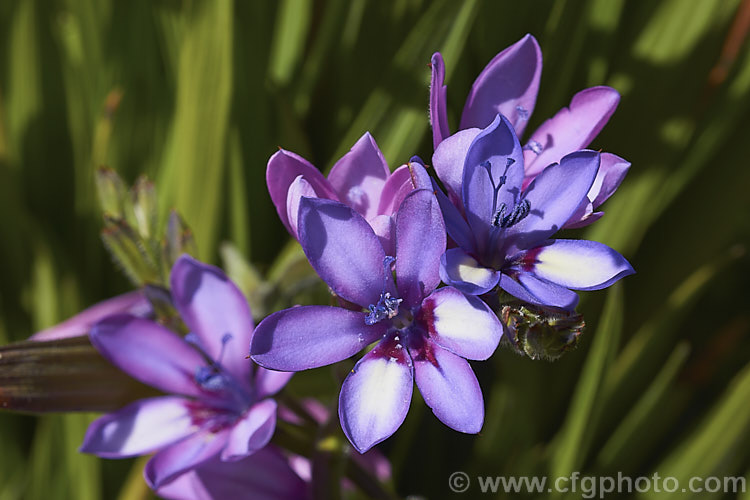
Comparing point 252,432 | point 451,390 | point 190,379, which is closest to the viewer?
point 451,390

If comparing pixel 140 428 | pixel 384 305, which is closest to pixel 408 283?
pixel 384 305

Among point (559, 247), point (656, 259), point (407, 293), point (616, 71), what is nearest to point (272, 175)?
point (407, 293)

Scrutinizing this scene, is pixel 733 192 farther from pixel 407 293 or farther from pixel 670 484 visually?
pixel 407 293

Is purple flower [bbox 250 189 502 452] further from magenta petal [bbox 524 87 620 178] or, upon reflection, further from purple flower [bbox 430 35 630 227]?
magenta petal [bbox 524 87 620 178]

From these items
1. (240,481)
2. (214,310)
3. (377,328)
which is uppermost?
(377,328)

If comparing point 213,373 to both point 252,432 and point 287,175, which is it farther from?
point 287,175

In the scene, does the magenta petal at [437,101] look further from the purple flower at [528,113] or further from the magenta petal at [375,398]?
the magenta petal at [375,398]

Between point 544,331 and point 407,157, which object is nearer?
point 544,331
